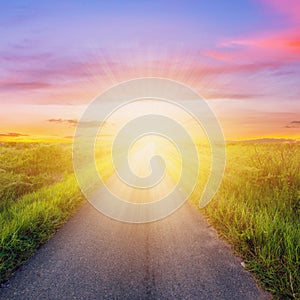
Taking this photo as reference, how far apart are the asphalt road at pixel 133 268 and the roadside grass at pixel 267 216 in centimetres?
27

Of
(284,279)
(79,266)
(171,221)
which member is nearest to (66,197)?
(171,221)

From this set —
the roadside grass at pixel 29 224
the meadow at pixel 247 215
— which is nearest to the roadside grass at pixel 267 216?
the meadow at pixel 247 215

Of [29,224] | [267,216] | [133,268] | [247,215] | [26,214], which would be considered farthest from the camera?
[26,214]

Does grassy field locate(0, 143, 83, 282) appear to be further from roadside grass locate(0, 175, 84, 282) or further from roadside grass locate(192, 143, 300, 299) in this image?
roadside grass locate(192, 143, 300, 299)

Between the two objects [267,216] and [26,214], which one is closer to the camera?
[267,216]

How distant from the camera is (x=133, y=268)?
4.20 metres

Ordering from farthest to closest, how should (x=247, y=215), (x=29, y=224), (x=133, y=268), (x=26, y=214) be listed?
(x=26, y=214)
(x=247, y=215)
(x=29, y=224)
(x=133, y=268)

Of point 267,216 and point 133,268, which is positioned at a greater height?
point 267,216

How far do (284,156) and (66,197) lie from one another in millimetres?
6468

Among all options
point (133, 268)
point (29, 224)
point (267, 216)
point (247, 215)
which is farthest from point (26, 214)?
point (267, 216)

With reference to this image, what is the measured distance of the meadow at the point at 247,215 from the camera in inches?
158

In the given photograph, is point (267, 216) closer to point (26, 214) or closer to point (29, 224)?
point (29, 224)

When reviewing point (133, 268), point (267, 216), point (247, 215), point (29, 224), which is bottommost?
point (133, 268)

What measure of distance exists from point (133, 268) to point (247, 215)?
2.78m
